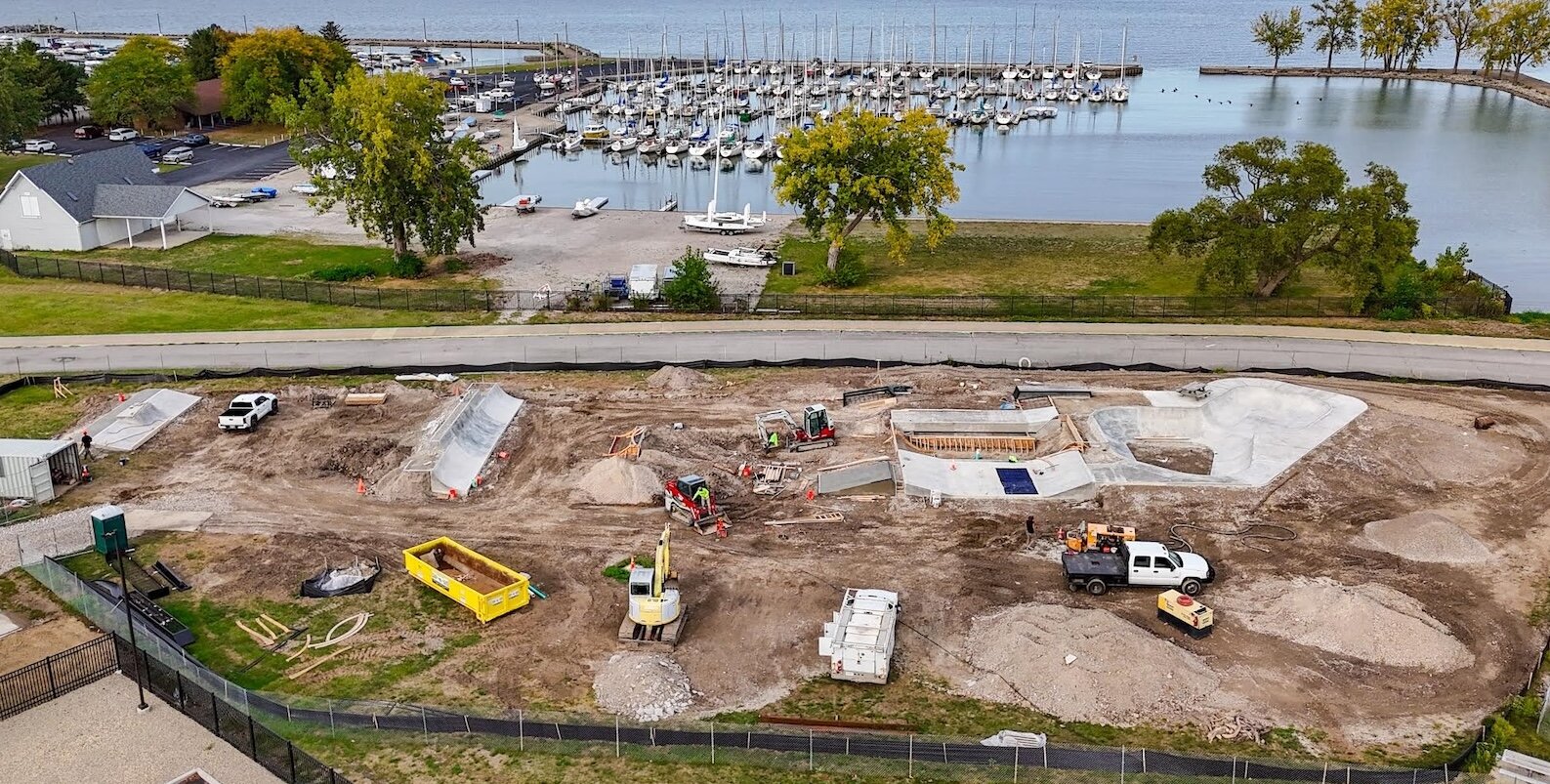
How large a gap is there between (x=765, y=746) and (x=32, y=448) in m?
30.2

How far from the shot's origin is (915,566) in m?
36.8

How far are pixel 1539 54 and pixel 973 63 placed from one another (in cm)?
7933

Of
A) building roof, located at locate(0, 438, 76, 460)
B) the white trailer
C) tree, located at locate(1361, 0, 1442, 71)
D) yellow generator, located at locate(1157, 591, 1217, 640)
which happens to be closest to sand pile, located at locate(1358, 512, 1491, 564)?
yellow generator, located at locate(1157, 591, 1217, 640)

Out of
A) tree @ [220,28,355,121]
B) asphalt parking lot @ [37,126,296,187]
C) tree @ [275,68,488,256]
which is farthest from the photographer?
tree @ [220,28,355,121]

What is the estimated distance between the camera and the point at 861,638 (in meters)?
31.0

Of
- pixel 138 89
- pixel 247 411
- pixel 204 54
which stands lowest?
pixel 247 411

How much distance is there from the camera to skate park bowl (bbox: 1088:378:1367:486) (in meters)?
43.5

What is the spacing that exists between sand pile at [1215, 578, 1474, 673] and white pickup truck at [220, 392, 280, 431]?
3708 centimetres

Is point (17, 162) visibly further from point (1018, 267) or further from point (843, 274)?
point (1018, 267)

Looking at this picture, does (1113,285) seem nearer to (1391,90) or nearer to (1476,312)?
(1476,312)

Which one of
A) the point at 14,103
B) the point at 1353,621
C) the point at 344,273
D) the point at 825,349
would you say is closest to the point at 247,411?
the point at 344,273

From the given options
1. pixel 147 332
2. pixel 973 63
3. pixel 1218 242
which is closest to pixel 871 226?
pixel 1218 242

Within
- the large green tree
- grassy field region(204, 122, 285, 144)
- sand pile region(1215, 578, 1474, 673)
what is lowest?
sand pile region(1215, 578, 1474, 673)

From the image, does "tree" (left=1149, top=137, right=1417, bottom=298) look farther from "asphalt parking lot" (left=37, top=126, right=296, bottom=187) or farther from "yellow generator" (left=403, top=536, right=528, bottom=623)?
"asphalt parking lot" (left=37, top=126, right=296, bottom=187)
